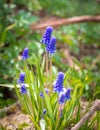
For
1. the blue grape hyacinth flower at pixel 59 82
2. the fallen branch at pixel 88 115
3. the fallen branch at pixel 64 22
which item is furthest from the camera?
the fallen branch at pixel 64 22

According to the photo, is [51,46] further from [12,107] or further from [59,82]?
[12,107]

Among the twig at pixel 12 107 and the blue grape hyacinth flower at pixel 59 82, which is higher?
the blue grape hyacinth flower at pixel 59 82

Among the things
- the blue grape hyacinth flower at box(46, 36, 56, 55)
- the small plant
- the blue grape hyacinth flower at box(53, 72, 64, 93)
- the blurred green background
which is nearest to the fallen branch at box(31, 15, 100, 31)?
the blurred green background

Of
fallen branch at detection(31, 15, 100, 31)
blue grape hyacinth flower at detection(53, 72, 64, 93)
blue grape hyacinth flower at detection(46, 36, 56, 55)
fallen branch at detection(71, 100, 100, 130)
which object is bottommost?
fallen branch at detection(31, 15, 100, 31)

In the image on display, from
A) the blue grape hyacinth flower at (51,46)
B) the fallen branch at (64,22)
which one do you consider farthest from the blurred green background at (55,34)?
the blue grape hyacinth flower at (51,46)

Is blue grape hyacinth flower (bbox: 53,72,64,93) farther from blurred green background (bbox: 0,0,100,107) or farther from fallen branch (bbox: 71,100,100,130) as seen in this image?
blurred green background (bbox: 0,0,100,107)

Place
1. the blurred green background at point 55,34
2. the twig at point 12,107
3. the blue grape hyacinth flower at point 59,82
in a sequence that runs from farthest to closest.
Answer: the blurred green background at point 55,34
the twig at point 12,107
the blue grape hyacinth flower at point 59,82

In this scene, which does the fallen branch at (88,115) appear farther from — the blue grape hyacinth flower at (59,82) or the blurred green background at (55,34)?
the blurred green background at (55,34)

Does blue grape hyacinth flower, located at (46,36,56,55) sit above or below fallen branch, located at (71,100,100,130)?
above

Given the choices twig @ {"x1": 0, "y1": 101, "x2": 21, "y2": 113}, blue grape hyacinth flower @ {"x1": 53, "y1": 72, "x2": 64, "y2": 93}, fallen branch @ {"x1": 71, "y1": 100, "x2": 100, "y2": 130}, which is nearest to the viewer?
blue grape hyacinth flower @ {"x1": 53, "y1": 72, "x2": 64, "y2": 93}

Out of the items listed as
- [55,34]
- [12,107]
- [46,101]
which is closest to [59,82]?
[46,101]
